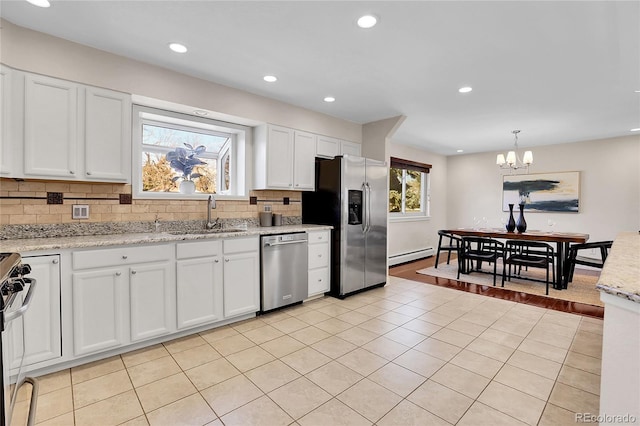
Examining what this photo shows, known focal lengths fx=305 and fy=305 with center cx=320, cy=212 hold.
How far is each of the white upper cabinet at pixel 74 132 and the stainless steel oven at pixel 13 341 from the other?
90cm

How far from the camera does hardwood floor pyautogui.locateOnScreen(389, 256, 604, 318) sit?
11.8 feet

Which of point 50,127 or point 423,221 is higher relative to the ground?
point 50,127

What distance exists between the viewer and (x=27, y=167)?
2264mm

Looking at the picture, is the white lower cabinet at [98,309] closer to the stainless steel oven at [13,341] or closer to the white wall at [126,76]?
the stainless steel oven at [13,341]

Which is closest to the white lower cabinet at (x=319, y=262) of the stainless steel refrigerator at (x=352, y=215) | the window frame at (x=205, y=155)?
the stainless steel refrigerator at (x=352, y=215)

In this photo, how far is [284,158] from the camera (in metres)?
3.90

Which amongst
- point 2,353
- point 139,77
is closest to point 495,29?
point 139,77

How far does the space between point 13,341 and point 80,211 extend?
1.43 m

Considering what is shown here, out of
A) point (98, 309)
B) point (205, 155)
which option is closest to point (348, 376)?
point (98, 309)

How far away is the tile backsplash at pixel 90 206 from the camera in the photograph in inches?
94.0

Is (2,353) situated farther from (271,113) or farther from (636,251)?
(636,251)

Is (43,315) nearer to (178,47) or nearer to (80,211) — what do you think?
(80,211)

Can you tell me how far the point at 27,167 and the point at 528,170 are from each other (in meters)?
8.03

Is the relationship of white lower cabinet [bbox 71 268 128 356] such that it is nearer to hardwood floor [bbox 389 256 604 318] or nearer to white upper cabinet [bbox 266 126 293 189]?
white upper cabinet [bbox 266 126 293 189]
